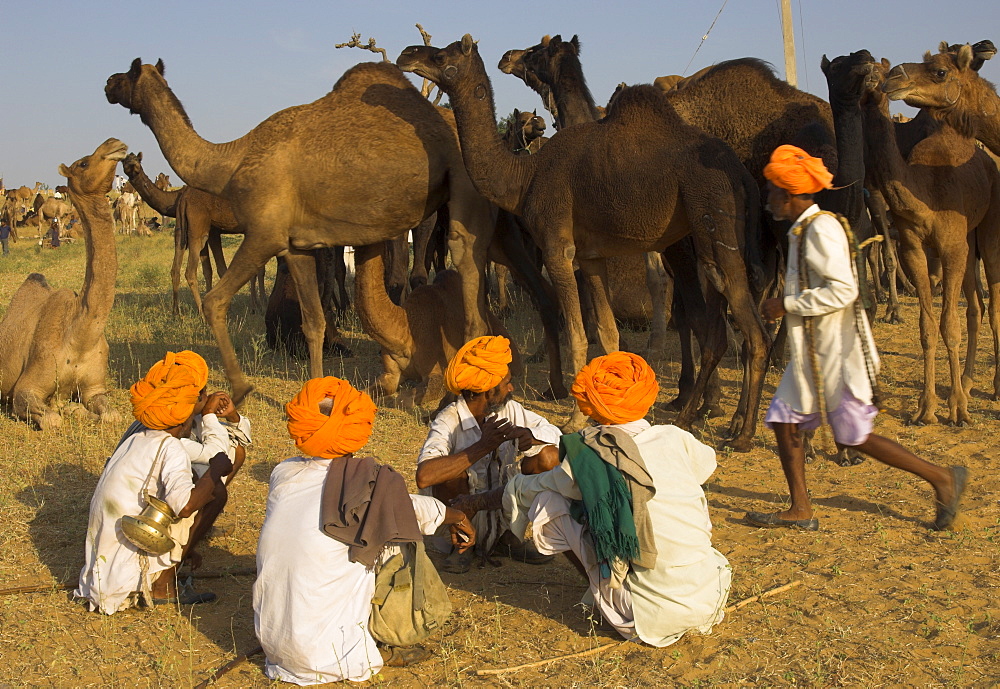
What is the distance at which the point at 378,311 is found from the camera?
8.20m

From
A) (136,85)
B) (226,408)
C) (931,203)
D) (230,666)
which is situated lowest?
(230,666)

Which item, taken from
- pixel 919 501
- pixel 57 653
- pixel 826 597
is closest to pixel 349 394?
pixel 57 653

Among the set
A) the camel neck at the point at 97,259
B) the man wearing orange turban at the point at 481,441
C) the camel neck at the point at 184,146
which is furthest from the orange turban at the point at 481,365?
the camel neck at the point at 184,146

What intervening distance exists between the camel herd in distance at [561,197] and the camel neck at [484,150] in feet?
0.06

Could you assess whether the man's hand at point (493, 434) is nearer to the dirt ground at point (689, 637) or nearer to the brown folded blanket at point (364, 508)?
the brown folded blanket at point (364, 508)

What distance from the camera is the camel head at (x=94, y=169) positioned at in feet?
24.8

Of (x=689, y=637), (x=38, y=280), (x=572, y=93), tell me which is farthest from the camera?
(x=572, y=93)

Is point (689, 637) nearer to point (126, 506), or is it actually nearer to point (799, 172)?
point (799, 172)

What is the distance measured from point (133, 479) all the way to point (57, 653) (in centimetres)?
79

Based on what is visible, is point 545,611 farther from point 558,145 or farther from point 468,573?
point 558,145

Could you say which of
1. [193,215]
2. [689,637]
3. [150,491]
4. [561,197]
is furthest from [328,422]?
[193,215]

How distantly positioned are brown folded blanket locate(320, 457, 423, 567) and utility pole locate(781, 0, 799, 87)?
1375 cm

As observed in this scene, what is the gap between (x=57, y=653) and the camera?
165 inches

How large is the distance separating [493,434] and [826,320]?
1889 mm
